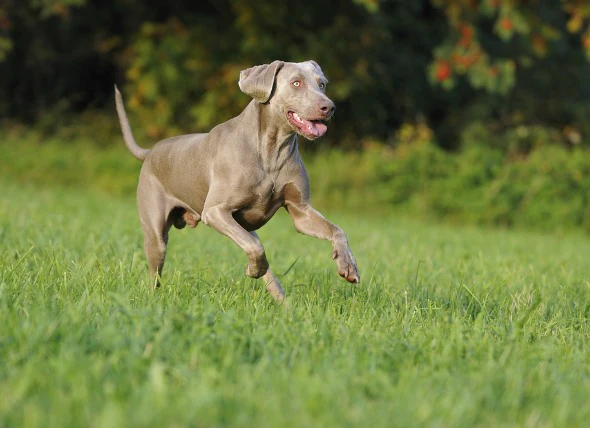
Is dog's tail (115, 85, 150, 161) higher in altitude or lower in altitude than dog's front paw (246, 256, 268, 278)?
higher

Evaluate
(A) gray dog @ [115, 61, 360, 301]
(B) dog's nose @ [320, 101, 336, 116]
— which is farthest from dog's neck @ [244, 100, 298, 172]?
(B) dog's nose @ [320, 101, 336, 116]

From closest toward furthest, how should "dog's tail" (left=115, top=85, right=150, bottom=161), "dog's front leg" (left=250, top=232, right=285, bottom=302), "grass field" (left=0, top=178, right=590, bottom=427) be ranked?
"grass field" (left=0, top=178, right=590, bottom=427) < "dog's front leg" (left=250, top=232, right=285, bottom=302) < "dog's tail" (left=115, top=85, right=150, bottom=161)

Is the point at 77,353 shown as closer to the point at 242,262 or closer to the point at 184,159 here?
the point at 184,159

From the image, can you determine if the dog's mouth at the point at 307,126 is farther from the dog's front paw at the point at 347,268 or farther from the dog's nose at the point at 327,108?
the dog's front paw at the point at 347,268

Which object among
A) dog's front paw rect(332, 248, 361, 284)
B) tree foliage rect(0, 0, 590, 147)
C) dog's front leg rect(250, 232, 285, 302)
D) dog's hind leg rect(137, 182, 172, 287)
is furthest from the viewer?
tree foliage rect(0, 0, 590, 147)

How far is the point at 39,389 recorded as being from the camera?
9.29ft

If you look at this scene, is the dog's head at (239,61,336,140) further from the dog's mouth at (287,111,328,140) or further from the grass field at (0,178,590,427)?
the grass field at (0,178,590,427)

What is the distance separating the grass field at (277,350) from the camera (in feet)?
9.02

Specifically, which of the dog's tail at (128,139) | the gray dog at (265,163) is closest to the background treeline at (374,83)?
the dog's tail at (128,139)

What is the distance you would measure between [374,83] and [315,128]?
511 inches

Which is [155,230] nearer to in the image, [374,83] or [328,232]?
[328,232]

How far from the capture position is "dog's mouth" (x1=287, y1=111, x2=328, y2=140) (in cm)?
476

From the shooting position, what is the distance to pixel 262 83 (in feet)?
16.1

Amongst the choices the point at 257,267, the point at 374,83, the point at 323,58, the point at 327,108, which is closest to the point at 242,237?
the point at 257,267
